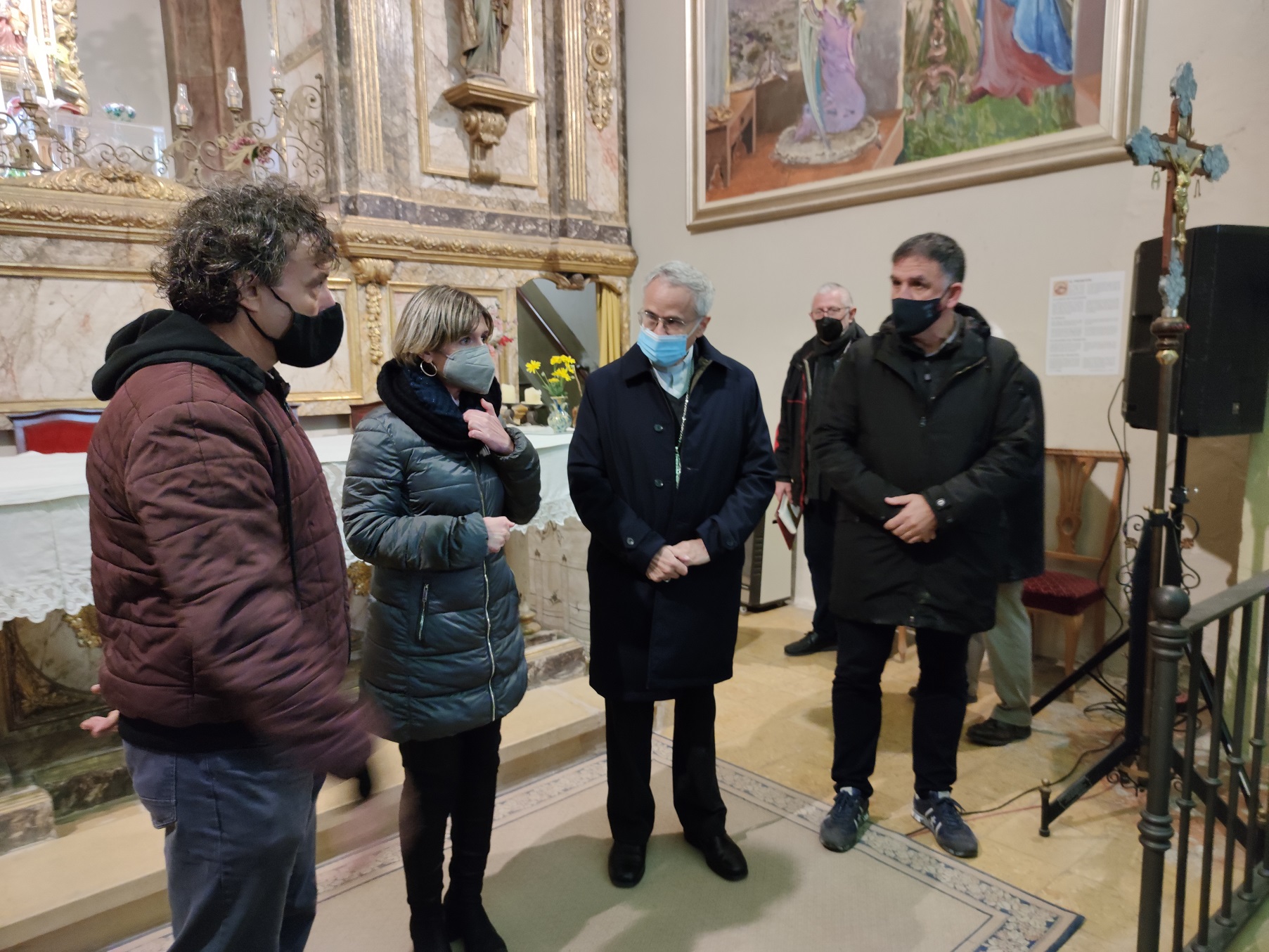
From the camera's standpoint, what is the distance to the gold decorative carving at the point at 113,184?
3.69 metres

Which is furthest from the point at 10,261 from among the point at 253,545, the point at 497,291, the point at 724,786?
the point at 724,786

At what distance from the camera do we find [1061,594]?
3627mm

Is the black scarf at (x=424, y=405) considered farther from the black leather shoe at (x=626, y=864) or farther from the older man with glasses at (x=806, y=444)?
the older man with glasses at (x=806, y=444)

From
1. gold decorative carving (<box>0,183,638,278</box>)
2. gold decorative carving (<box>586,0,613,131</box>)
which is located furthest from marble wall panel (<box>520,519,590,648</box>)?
gold decorative carving (<box>586,0,613,131</box>)

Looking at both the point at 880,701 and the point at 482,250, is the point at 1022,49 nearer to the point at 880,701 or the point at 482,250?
the point at 482,250

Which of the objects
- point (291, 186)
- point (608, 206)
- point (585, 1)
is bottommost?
point (291, 186)

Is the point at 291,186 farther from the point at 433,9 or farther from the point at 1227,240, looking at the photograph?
the point at 433,9

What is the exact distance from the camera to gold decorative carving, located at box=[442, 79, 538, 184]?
4.94 meters

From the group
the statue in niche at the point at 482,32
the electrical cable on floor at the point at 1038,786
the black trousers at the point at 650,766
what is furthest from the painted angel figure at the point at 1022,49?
the black trousers at the point at 650,766

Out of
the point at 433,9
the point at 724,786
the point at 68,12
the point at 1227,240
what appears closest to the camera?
the point at 1227,240

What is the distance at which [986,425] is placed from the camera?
2463 millimetres

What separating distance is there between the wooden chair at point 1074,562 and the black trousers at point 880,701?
1.34 metres

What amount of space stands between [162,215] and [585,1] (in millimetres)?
3255

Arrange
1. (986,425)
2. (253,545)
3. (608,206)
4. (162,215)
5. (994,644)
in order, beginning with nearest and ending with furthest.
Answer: (253,545)
(986,425)
(994,644)
(162,215)
(608,206)
